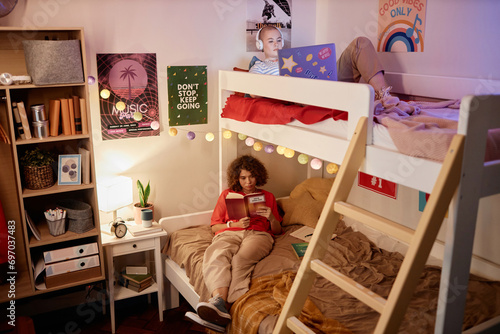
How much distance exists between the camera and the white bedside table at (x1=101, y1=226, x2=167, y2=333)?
2979 mm

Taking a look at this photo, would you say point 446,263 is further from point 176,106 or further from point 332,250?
point 176,106

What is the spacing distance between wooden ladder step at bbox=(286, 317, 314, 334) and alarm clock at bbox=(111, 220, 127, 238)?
1468 mm

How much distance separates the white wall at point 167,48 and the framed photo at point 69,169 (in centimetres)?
33

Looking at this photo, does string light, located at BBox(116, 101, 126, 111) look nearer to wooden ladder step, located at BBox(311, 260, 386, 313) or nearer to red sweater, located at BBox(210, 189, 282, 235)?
red sweater, located at BBox(210, 189, 282, 235)

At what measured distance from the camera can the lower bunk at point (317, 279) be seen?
2135 millimetres

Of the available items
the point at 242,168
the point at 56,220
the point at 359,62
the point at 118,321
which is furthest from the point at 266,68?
the point at 118,321

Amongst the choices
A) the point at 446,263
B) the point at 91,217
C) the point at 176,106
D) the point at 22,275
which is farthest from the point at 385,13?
the point at 22,275

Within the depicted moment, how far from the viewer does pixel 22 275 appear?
9.53 ft

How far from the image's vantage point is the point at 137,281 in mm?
3117

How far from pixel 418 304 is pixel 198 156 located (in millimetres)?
1868

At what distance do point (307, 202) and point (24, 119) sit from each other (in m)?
1.93

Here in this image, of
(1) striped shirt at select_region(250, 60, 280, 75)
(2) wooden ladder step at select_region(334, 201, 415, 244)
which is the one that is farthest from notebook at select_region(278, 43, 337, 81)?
(2) wooden ladder step at select_region(334, 201, 415, 244)

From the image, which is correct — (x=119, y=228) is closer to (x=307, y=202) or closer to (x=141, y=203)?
(x=141, y=203)

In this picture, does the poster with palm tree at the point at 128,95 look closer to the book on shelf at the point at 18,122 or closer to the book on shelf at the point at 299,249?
the book on shelf at the point at 18,122
